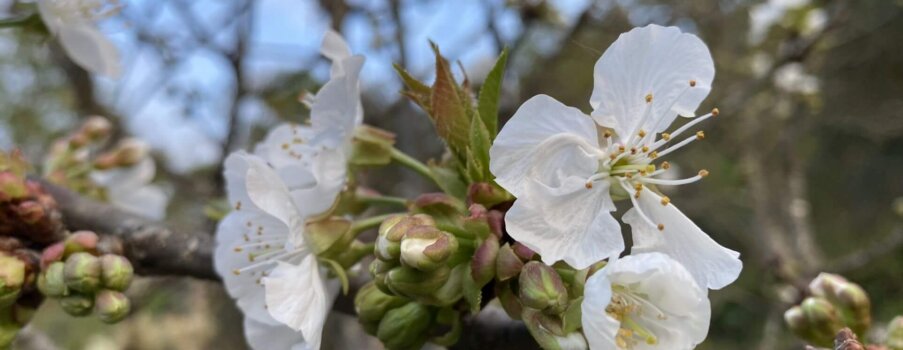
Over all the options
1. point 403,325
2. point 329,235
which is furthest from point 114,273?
point 403,325

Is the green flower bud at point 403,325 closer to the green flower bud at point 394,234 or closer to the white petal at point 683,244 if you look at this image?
the green flower bud at point 394,234

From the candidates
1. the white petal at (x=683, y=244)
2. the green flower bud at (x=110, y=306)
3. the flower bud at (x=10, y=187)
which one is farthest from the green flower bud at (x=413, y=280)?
the flower bud at (x=10, y=187)

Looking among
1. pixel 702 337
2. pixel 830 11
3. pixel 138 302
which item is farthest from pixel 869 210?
pixel 702 337

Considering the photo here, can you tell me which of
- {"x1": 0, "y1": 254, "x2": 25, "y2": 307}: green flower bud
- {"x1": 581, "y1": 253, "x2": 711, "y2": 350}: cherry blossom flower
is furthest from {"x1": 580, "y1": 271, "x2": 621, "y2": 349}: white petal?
{"x1": 0, "y1": 254, "x2": 25, "y2": 307}: green flower bud

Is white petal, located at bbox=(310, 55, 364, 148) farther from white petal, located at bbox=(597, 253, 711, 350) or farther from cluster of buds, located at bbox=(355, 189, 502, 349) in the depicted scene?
white petal, located at bbox=(597, 253, 711, 350)

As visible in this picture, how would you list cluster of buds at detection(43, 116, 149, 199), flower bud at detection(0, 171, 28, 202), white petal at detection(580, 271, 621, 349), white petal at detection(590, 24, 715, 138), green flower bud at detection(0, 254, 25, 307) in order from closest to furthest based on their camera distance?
white petal at detection(580, 271, 621, 349), white petal at detection(590, 24, 715, 138), green flower bud at detection(0, 254, 25, 307), flower bud at detection(0, 171, 28, 202), cluster of buds at detection(43, 116, 149, 199)

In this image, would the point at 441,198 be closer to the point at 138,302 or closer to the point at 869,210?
the point at 138,302
